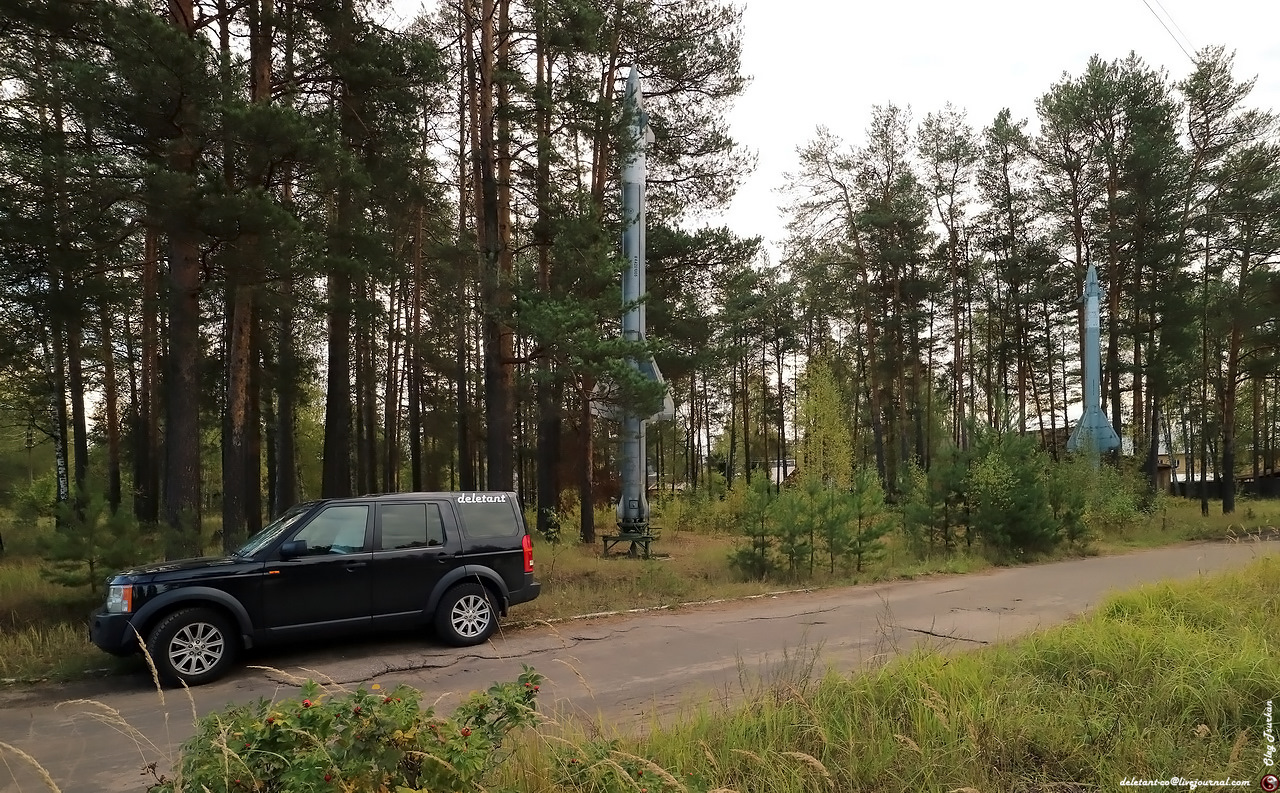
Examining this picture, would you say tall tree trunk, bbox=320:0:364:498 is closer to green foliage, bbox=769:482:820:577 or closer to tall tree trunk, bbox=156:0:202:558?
tall tree trunk, bbox=156:0:202:558

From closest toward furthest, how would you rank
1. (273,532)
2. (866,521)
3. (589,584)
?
1. (273,532)
2. (589,584)
3. (866,521)

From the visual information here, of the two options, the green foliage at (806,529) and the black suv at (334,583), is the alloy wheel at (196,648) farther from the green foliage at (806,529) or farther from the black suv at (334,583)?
the green foliage at (806,529)

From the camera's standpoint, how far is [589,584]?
13320 mm

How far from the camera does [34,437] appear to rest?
28.4m

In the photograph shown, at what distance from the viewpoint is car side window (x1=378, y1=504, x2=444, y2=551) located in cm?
873

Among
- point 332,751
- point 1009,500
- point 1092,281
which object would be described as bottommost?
point 1009,500

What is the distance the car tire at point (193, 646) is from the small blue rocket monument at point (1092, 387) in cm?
2777

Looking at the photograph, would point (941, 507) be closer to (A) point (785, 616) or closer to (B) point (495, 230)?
(A) point (785, 616)

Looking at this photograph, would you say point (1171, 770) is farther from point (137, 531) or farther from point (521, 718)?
point (137, 531)

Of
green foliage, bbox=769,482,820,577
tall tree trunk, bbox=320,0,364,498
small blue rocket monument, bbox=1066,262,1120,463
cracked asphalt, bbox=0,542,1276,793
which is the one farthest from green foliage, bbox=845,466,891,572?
small blue rocket monument, bbox=1066,262,1120,463

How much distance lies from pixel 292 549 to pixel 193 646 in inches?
47.6

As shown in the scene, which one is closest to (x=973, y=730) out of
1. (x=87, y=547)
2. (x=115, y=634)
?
(x=115, y=634)

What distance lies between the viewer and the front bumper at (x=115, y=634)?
23.6 feet

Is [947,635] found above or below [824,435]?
below
